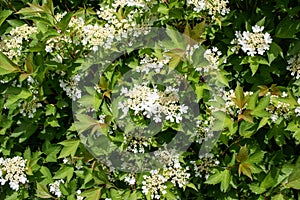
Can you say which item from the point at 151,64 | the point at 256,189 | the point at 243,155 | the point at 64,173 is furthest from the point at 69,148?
Answer: the point at 256,189

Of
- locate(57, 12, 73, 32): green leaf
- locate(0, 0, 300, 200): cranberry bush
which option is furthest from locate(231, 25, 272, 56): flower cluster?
locate(57, 12, 73, 32): green leaf

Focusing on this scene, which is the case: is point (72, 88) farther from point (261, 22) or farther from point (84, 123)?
point (261, 22)

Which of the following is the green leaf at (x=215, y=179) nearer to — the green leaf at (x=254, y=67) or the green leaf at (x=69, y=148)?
the green leaf at (x=254, y=67)

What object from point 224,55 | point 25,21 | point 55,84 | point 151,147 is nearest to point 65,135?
point 55,84

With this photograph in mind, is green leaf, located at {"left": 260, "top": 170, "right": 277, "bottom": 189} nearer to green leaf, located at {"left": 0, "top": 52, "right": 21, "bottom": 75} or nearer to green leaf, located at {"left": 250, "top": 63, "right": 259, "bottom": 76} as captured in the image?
green leaf, located at {"left": 250, "top": 63, "right": 259, "bottom": 76}

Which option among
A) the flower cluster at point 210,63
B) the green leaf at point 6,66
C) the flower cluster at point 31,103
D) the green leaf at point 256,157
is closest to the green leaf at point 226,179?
the green leaf at point 256,157
